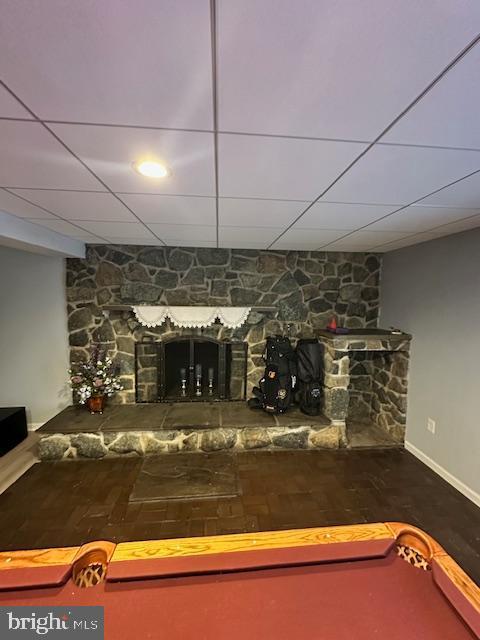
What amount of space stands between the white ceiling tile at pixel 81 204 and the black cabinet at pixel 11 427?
7.40 ft

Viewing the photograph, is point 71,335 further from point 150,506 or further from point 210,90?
point 210,90

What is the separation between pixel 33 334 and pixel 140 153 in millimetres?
2969

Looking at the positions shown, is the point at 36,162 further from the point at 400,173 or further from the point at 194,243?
the point at 194,243

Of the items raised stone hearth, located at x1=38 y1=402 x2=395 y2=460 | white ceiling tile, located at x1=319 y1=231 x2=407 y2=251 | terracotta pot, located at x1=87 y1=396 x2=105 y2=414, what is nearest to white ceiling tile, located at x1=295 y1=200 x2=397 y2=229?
white ceiling tile, located at x1=319 y1=231 x2=407 y2=251

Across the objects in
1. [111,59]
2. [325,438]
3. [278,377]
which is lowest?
[325,438]

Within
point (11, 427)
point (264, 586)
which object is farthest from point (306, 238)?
point (11, 427)

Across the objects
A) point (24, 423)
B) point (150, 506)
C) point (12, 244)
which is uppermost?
point (12, 244)

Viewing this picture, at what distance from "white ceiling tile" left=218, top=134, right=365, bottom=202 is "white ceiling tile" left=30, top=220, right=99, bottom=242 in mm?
1526

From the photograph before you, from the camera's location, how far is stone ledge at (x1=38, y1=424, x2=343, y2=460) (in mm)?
2695

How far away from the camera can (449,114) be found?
0.86m

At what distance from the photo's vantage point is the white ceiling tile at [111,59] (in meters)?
0.57

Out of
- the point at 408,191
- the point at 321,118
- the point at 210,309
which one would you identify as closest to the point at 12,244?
the point at 210,309

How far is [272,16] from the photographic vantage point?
578 mm

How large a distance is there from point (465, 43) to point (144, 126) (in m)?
0.91
